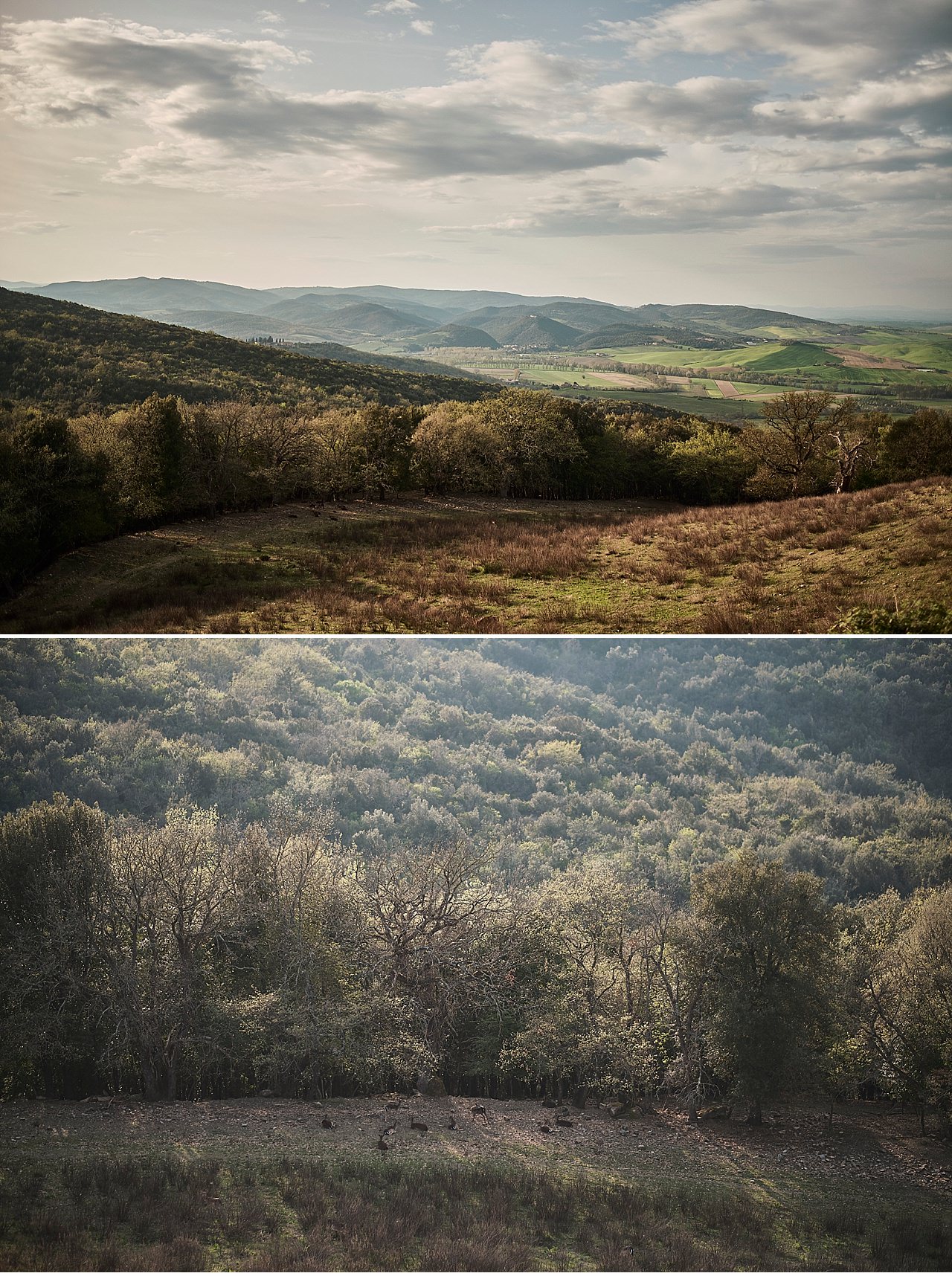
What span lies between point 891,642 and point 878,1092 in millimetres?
6974

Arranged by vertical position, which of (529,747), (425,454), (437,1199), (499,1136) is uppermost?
(425,454)

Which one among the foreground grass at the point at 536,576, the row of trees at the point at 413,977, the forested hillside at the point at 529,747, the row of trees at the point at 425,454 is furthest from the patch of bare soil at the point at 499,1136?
the row of trees at the point at 425,454

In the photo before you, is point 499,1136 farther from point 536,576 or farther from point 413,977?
point 536,576

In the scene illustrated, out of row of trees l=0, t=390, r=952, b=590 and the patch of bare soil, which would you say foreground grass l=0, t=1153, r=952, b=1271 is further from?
row of trees l=0, t=390, r=952, b=590

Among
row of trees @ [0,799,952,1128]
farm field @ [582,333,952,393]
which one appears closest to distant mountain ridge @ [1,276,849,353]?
farm field @ [582,333,952,393]

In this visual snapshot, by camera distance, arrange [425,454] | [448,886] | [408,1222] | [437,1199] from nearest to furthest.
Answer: [408,1222] → [437,1199] → [448,886] → [425,454]

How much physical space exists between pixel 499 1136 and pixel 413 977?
8.10 feet

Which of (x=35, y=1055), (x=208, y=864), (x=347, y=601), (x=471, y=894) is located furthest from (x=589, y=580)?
(x=35, y=1055)

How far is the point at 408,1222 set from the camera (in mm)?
7926

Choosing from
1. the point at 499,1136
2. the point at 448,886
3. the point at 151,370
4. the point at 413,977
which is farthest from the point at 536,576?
the point at 151,370

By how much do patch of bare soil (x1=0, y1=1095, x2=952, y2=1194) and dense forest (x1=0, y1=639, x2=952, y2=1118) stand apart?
1.85 feet

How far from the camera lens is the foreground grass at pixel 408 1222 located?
7.51 m

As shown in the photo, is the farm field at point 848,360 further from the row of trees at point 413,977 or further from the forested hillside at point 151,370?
the forested hillside at point 151,370

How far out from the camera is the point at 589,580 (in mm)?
11555
